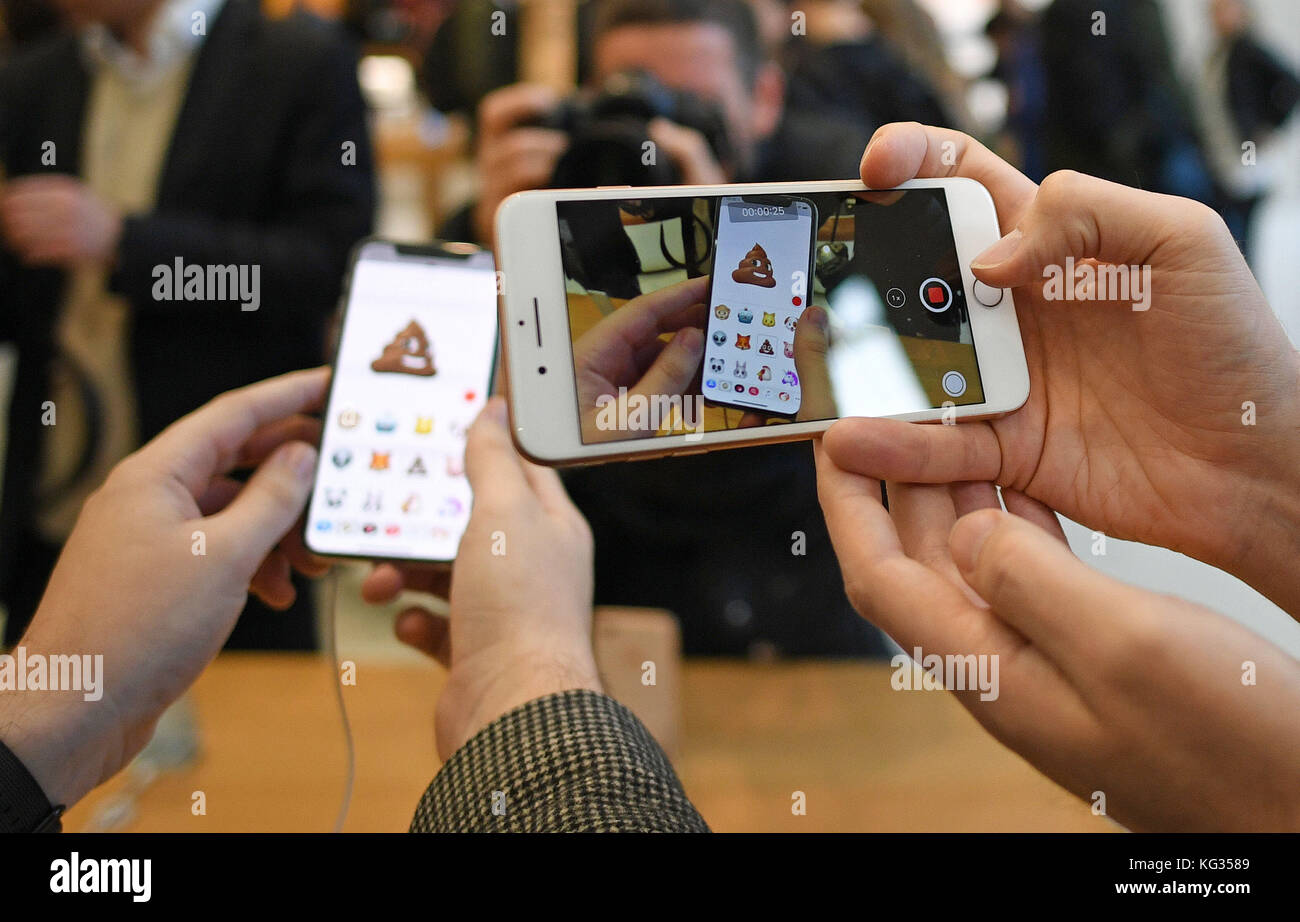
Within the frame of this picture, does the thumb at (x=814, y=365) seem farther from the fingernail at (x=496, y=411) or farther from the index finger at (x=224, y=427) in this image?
the index finger at (x=224, y=427)

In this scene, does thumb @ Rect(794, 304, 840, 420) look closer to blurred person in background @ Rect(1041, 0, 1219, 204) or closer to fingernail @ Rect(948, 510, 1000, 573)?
fingernail @ Rect(948, 510, 1000, 573)

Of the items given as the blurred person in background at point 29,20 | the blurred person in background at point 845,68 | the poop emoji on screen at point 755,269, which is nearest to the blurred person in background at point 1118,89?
the blurred person in background at point 845,68

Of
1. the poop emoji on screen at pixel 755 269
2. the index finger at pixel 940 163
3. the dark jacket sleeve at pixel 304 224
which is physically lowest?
the poop emoji on screen at pixel 755 269

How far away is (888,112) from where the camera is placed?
2.37 ft

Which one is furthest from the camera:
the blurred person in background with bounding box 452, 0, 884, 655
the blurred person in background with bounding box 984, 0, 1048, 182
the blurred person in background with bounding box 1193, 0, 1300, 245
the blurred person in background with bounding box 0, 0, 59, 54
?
the blurred person in background with bounding box 1193, 0, 1300, 245

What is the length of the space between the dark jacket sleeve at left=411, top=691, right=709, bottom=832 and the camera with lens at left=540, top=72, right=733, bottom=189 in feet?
1.07

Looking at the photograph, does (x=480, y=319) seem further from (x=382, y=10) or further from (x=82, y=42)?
(x=382, y=10)

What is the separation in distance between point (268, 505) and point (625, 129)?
34cm

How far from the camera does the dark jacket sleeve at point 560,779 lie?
319 mm

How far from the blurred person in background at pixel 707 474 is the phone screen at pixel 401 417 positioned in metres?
0.10

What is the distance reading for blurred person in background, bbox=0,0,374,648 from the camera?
2.21 ft

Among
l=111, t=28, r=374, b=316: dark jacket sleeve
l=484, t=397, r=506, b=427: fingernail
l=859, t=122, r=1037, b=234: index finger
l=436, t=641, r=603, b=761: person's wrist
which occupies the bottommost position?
l=436, t=641, r=603, b=761: person's wrist

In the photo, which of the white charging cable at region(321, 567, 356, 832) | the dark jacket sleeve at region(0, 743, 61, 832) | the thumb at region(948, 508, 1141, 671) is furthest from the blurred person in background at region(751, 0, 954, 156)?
the dark jacket sleeve at region(0, 743, 61, 832)
